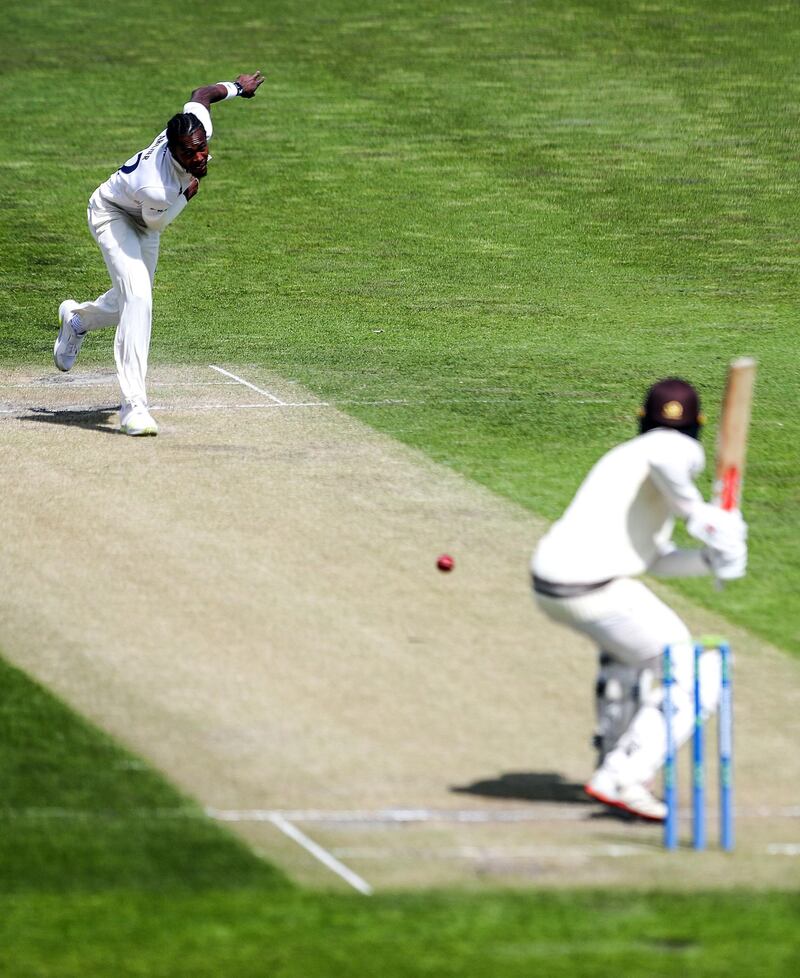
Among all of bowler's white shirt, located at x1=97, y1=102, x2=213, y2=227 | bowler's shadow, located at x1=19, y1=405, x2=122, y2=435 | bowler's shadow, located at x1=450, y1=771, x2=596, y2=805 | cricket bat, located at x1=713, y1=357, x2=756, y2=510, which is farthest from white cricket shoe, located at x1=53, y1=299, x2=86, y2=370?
cricket bat, located at x1=713, y1=357, x2=756, y2=510

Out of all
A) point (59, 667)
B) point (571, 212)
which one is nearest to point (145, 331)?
point (59, 667)

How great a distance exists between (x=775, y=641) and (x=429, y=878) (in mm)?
3278

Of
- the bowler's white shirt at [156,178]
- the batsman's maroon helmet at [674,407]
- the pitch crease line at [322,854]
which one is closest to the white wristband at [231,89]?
the bowler's white shirt at [156,178]

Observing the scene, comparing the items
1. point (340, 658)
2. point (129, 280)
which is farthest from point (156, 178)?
point (340, 658)

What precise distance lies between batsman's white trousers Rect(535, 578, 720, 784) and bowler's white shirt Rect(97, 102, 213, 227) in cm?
664

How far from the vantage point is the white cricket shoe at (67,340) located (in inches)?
576

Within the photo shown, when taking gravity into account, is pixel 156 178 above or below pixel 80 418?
above

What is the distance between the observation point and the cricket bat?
708 centimetres

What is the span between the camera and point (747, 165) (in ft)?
78.6

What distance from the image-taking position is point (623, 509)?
729 cm

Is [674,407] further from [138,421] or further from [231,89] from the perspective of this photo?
[231,89]

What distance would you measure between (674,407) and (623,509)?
446 millimetres

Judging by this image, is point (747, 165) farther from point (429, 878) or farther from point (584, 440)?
point (429, 878)

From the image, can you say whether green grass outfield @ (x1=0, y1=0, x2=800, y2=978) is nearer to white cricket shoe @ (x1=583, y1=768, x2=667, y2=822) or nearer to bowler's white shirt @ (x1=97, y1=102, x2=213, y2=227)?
white cricket shoe @ (x1=583, y1=768, x2=667, y2=822)
